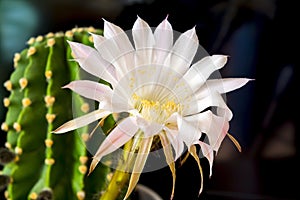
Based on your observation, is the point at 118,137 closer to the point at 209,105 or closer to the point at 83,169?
the point at 209,105

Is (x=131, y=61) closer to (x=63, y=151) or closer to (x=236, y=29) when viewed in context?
(x=63, y=151)

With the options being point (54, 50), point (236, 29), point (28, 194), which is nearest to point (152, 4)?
point (236, 29)

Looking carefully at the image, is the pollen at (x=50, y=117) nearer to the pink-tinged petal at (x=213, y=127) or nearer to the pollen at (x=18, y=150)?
the pollen at (x=18, y=150)

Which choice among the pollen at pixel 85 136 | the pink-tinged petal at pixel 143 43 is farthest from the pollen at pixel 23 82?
the pink-tinged petal at pixel 143 43

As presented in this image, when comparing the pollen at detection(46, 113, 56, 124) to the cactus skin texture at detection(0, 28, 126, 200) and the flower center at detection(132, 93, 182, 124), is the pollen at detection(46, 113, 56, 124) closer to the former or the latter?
the cactus skin texture at detection(0, 28, 126, 200)

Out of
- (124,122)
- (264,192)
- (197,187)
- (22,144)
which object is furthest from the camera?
(264,192)

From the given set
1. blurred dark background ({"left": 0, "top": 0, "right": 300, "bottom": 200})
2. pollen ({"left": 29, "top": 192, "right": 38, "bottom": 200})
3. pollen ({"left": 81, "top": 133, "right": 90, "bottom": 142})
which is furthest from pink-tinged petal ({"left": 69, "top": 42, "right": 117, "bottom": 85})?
blurred dark background ({"left": 0, "top": 0, "right": 300, "bottom": 200})

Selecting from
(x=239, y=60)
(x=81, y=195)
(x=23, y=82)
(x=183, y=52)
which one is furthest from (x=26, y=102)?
(x=239, y=60)
